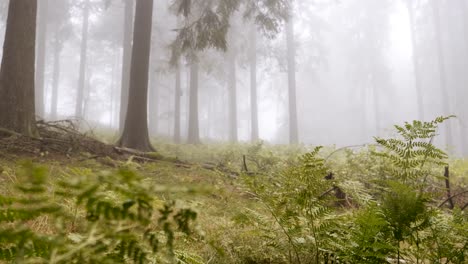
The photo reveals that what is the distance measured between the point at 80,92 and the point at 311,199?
22447 millimetres

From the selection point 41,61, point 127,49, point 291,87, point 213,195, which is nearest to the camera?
point 213,195

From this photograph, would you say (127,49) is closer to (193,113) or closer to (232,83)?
(193,113)

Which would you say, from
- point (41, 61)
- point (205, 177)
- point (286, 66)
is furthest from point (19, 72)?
point (286, 66)

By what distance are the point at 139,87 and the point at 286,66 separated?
19.1 meters

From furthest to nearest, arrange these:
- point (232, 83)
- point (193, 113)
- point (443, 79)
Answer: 1. point (443, 79)
2. point (232, 83)
3. point (193, 113)

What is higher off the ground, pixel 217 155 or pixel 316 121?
pixel 316 121

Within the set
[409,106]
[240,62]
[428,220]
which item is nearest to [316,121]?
[409,106]

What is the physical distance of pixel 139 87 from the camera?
856cm

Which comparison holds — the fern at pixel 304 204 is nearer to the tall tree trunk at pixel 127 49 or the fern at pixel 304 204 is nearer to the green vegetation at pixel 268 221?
the green vegetation at pixel 268 221

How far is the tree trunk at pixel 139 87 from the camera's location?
7.93 metres

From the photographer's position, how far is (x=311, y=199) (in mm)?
1520

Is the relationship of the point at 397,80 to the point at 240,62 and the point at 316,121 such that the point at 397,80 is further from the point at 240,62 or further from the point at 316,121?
the point at 240,62

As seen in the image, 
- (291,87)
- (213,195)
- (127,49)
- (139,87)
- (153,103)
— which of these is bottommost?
(213,195)

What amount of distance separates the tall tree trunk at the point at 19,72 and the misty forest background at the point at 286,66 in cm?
218
